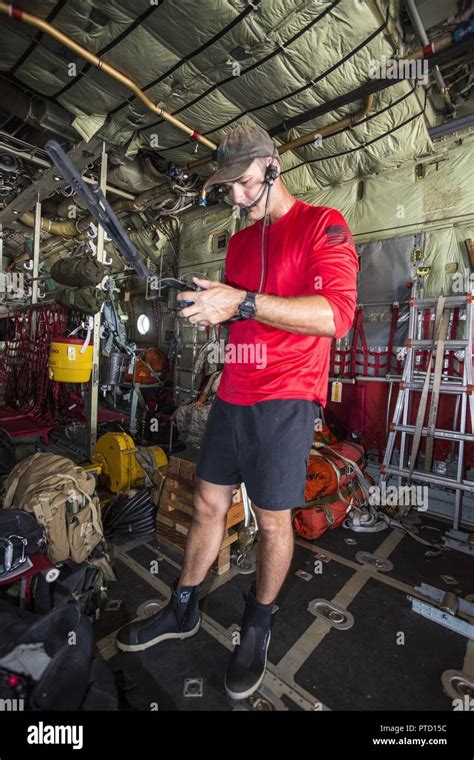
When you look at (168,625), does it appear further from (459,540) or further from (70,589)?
(459,540)

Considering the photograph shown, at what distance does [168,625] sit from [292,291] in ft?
6.72

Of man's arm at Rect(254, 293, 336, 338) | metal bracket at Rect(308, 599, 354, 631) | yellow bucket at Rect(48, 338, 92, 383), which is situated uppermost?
man's arm at Rect(254, 293, 336, 338)

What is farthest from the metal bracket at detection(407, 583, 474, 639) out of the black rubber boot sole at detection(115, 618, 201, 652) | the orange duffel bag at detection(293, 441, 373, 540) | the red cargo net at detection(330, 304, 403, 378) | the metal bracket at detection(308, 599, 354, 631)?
the red cargo net at detection(330, 304, 403, 378)

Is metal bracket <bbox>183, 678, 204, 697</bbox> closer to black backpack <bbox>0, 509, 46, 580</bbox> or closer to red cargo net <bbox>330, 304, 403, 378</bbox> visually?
black backpack <bbox>0, 509, 46, 580</bbox>

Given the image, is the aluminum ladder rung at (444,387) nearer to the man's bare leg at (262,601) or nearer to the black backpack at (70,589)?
the man's bare leg at (262,601)

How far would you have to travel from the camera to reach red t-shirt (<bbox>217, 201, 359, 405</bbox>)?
149cm

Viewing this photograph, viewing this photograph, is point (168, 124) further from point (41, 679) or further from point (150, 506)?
point (41, 679)

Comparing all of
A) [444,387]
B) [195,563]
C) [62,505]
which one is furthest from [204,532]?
[444,387]

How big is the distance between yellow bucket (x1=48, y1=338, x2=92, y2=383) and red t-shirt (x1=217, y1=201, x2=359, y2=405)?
90.1 inches

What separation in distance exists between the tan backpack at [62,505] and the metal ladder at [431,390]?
338cm

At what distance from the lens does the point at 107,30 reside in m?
2.96

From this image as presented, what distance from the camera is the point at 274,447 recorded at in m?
1.64

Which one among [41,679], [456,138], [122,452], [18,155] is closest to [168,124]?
[18,155]
